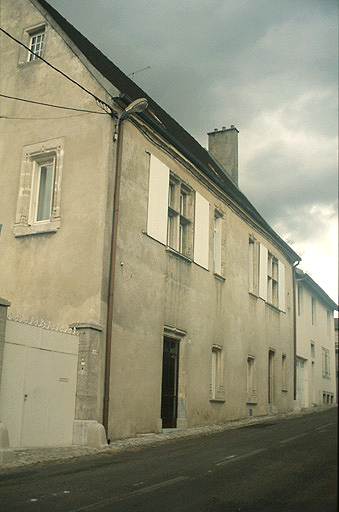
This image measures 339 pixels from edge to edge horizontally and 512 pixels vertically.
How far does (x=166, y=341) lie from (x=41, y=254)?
13.9ft

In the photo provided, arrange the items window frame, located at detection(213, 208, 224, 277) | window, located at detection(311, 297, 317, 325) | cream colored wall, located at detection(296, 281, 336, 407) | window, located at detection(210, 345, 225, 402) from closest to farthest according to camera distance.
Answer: window, located at detection(210, 345, 225, 402) → window frame, located at detection(213, 208, 224, 277) → cream colored wall, located at detection(296, 281, 336, 407) → window, located at detection(311, 297, 317, 325)

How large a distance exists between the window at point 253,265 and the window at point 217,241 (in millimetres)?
3279

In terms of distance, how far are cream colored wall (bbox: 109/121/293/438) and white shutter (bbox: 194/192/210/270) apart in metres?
0.35

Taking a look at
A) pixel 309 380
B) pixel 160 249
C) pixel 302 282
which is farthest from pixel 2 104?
pixel 309 380

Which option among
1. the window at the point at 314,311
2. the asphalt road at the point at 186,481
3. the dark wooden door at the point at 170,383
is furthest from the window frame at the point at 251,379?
the window at the point at 314,311

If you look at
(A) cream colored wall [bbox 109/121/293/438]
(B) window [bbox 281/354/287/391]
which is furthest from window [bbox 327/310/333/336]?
(A) cream colored wall [bbox 109/121/293/438]

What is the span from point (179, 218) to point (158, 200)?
1546mm

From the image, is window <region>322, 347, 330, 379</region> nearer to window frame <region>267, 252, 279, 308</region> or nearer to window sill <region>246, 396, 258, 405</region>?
window frame <region>267, 252, 279, 308</region>

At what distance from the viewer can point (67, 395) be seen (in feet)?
40.3

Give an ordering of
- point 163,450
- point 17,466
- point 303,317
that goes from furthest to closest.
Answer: point 303,317
point 163,450
point 17,466

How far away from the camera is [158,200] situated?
16.0 meters

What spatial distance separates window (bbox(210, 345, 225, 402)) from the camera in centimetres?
1893

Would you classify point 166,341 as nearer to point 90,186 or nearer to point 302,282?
point 90,186

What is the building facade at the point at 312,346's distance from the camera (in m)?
31.5
